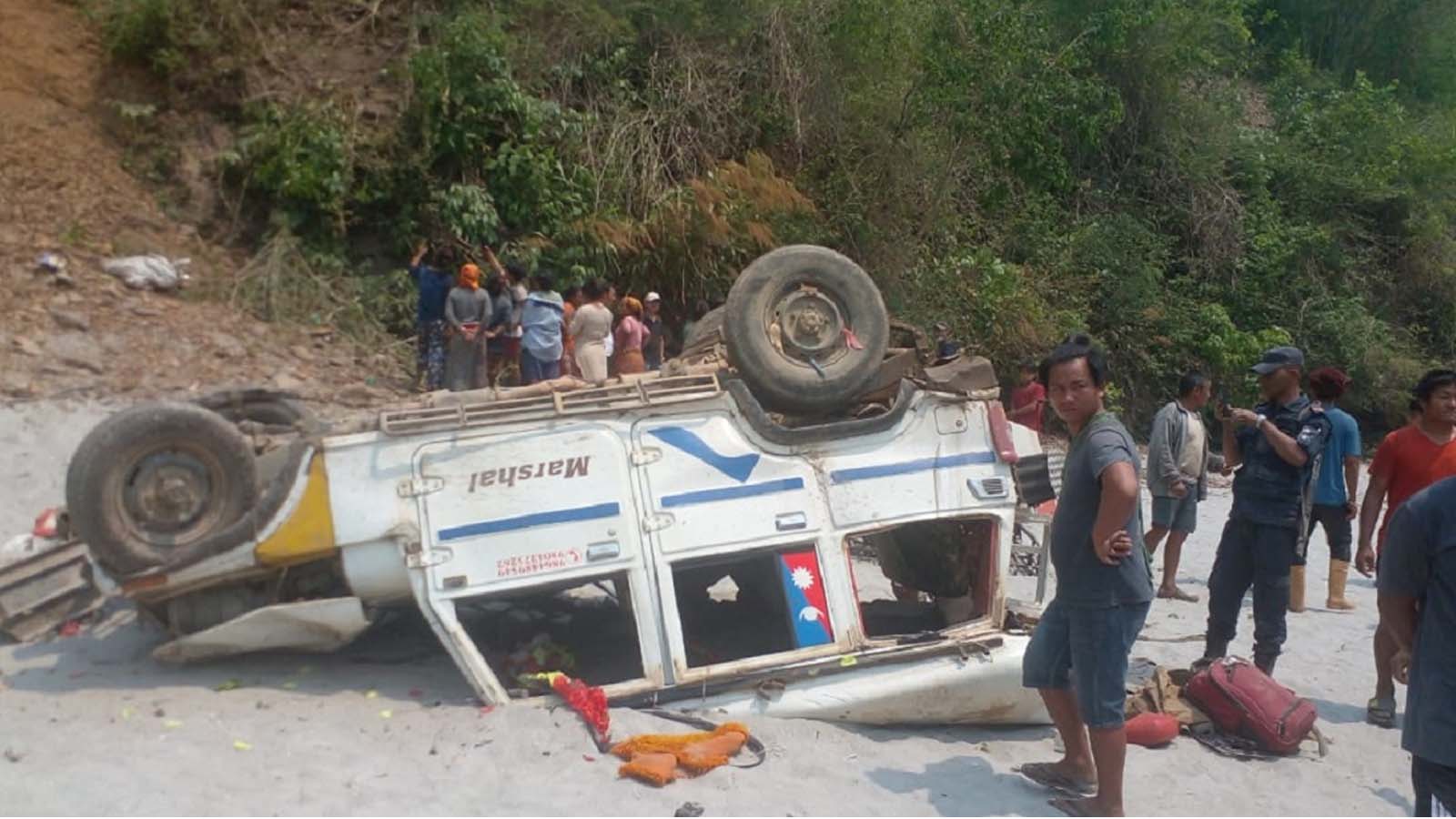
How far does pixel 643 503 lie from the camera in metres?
4.93

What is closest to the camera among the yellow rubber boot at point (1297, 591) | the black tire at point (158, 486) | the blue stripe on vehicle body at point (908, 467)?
the black tire at point (158, 486)

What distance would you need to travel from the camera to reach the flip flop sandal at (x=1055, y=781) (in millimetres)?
4594

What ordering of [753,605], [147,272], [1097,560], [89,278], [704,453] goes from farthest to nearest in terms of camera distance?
[147,272], [89,278], [753,605], [704,453], [1097,560]

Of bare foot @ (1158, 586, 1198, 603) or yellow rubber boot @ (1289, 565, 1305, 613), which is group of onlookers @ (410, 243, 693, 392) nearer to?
bare foot @ (1158, 586, 1198, 603)

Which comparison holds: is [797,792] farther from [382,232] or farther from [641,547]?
[382,232]

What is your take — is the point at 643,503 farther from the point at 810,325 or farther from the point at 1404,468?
the point at 1404,468

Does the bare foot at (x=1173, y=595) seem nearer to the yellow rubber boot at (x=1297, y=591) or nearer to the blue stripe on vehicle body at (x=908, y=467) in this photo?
the yellow rubber boot at (x=1297, y=591)

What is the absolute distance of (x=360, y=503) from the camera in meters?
4.77

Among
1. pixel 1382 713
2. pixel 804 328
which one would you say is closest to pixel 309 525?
pixel 804 328

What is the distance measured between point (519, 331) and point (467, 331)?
704 millimetres

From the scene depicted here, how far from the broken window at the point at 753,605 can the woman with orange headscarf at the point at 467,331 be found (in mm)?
4004

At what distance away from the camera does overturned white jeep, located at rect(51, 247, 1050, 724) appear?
4.77 m

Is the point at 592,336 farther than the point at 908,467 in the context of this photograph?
Yes

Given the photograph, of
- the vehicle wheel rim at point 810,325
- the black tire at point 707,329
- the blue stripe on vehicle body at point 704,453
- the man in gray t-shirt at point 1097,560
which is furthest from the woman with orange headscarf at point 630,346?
the man in gray t-shirt at point 1097,560
